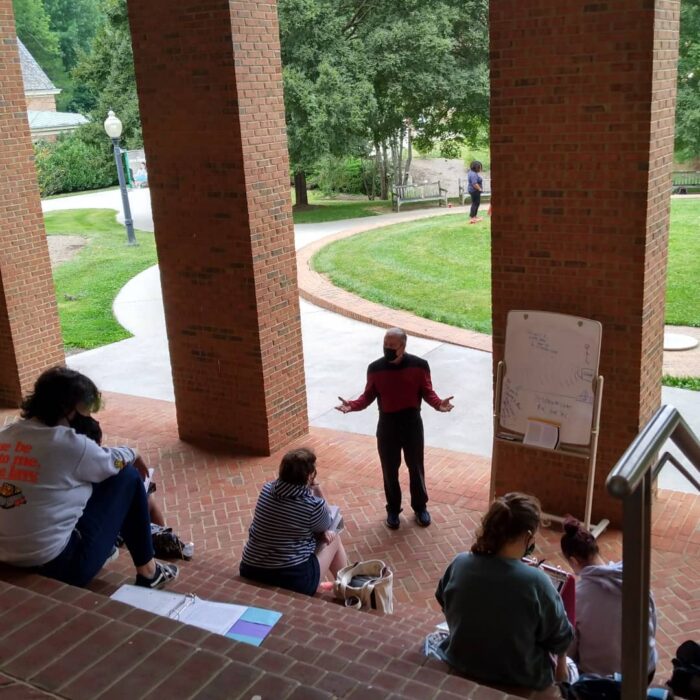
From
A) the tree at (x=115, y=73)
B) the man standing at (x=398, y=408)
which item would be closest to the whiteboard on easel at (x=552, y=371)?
the man standing at (x=398, y=408)

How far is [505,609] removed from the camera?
3646mm

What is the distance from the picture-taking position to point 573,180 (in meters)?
5.97

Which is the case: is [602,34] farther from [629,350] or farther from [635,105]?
[629,350]

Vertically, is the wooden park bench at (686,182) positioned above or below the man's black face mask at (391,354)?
below

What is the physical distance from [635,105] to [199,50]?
377 centimetres

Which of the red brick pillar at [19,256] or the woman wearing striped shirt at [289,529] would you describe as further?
the red brick pillar at [19,256]

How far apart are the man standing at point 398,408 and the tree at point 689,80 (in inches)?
754

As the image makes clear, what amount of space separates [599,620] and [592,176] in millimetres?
3154

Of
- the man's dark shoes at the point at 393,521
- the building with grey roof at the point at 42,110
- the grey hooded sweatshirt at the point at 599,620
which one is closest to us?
the grey hooded sweatshirt at the point at 599,620

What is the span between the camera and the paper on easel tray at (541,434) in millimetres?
6184

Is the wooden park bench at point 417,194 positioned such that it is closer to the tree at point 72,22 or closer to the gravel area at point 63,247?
the gravel area at point 63,247

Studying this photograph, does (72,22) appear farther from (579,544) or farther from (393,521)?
(579,544)

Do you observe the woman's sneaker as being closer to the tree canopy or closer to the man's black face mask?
the man's black face mask

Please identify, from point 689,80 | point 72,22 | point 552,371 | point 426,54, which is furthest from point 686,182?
point 72,22
